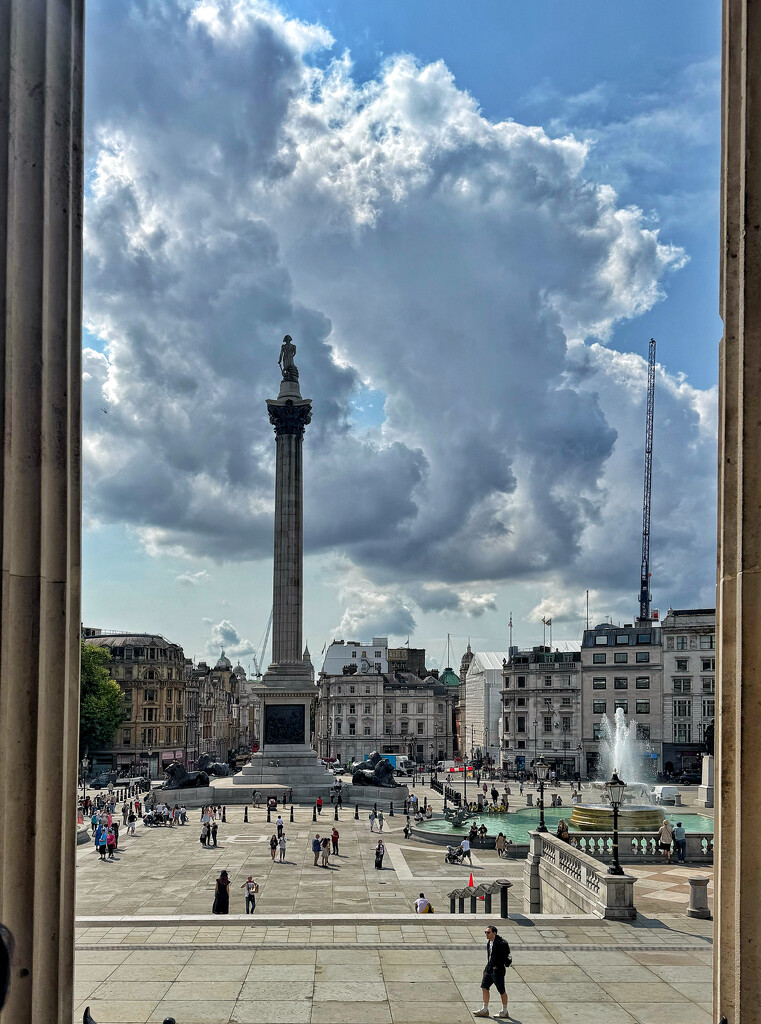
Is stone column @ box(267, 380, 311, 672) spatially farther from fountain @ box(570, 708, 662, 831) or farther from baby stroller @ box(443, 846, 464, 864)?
baby stroller @ box(443, 846, 464, 864)

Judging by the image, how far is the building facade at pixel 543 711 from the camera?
311ft

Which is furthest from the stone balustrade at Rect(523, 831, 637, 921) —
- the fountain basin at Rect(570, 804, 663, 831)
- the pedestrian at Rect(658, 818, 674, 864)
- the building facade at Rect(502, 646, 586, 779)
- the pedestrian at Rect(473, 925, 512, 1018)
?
the building facade at Rect(502, 646, 586, 779)

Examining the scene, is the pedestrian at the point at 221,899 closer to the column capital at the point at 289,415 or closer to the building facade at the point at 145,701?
A: the column capital at the point at 289,415

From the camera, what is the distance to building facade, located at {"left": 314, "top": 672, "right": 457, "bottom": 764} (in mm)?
127312

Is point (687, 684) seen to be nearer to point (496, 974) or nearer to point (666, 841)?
point (666, 841)

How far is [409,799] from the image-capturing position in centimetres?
5491

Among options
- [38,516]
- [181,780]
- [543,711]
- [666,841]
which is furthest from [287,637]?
[38,516]

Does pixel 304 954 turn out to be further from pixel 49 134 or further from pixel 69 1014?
pixel 49 134

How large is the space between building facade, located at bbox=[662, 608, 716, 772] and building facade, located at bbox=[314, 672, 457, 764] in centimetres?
4563

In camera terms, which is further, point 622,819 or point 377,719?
point 377,719

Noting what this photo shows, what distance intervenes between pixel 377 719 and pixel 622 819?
288ft

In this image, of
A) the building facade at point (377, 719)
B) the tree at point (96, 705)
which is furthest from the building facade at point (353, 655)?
the tree at point (96, 705)

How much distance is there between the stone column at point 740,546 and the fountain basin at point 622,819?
34.3 meters

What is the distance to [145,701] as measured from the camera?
105 m
